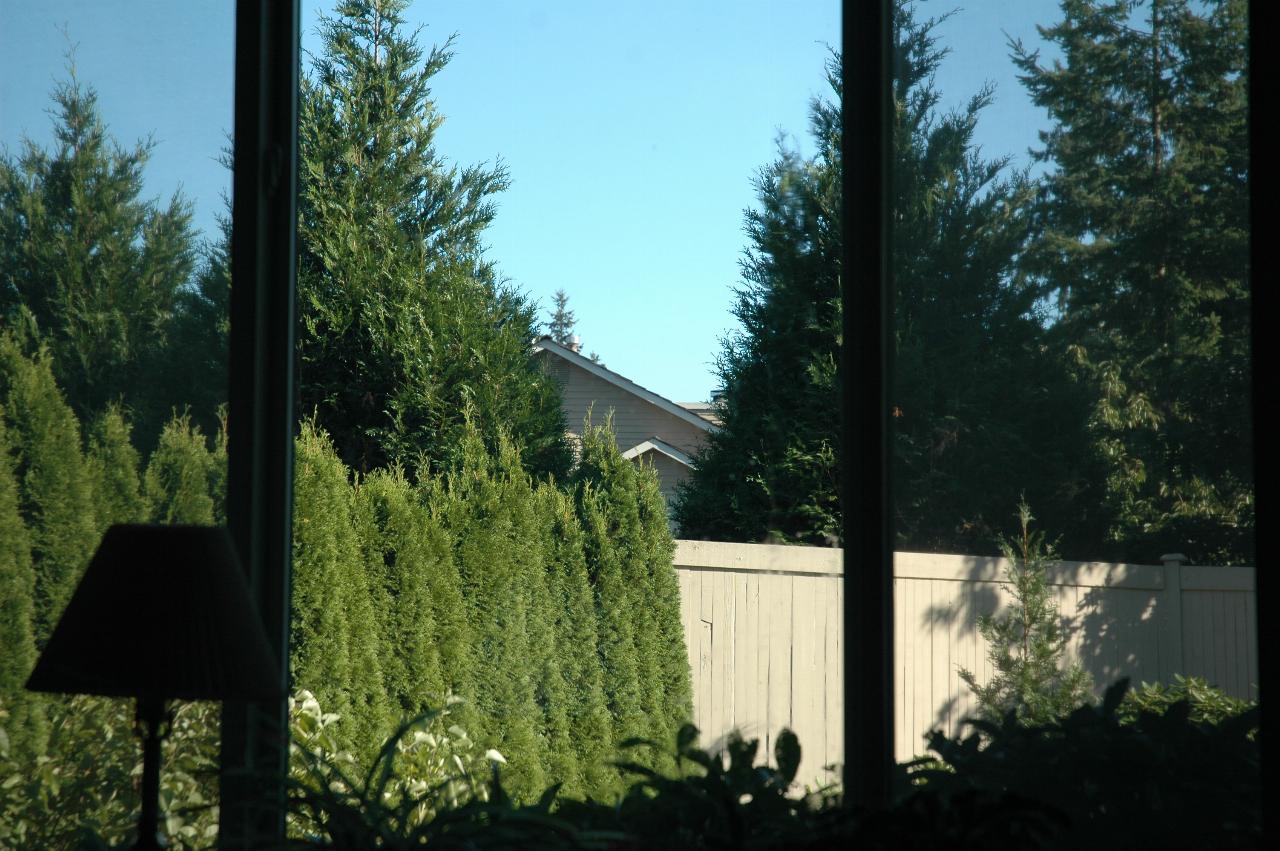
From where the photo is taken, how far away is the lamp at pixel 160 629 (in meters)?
1.06

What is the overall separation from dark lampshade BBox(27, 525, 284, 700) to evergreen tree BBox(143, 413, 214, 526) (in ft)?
1.40

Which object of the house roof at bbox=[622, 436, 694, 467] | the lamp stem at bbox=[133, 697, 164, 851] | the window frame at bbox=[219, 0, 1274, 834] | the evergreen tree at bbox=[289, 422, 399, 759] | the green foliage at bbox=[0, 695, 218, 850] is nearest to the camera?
the lamp stem at bbox=[133, 697, 164, 851]

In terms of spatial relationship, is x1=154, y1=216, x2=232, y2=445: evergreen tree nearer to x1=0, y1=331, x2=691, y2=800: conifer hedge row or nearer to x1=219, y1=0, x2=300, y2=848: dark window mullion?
x1=219, y1=0, x2=300, y2=848: dark window mullion

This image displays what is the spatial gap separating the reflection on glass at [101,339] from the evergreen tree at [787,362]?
2.52m

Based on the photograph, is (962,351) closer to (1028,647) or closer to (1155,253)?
(1155,253)

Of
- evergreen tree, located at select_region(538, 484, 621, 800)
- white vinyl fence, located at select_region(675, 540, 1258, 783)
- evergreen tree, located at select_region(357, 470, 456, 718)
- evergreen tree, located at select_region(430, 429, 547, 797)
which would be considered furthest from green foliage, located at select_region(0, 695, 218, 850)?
evergreen tree, located at select_region(538, 484, 621, 800)

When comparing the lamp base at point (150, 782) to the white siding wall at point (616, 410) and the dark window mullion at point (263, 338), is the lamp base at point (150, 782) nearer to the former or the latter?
the dark window mullion at point (263, 338)

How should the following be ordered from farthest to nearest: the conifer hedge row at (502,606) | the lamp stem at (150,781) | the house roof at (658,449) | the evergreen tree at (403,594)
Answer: the house roof at (658,449) < the evergreen tree at (403,594) < the conifer hedge row at (502,606) < the lamp stem at (150,781)

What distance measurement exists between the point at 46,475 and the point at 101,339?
0.23m

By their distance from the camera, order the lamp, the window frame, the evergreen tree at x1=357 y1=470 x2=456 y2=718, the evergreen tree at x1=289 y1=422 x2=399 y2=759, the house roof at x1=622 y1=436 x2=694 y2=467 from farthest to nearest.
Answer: the house roof at x1=622 y1=436 x2=694 y2=467
the evergreen tree at x1=357 y1=470 x2=456 y2=718
the evergreen tree at x1=289 y1=422 x2=399 y2=759
the window frame
the lamp

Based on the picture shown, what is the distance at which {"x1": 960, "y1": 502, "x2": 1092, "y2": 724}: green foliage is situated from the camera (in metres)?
1.32

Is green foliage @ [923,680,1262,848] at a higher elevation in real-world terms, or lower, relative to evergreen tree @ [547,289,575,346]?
lower

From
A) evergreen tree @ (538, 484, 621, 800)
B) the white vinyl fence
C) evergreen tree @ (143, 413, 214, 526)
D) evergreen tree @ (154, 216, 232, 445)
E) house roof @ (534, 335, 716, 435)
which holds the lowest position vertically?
evergreen tree @ (538, 484, 621, 800)

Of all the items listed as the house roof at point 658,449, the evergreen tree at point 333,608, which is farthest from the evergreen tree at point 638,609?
the evergreen tree at point 333,608
